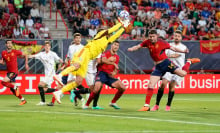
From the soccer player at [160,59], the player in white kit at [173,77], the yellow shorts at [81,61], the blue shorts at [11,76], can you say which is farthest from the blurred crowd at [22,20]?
the yellow shorts at [81,61]

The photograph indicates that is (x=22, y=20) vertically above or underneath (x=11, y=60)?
above

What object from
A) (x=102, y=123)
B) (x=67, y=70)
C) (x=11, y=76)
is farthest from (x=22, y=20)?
(x=102, y=123)

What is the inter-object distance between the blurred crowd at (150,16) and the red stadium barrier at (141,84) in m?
3.63

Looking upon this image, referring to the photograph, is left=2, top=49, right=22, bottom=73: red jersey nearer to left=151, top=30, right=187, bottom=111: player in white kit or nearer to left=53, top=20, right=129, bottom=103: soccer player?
left=53, top=20, right=129, bottom=103: soccer player

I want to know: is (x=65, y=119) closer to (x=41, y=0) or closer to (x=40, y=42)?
(x=40, y=42)

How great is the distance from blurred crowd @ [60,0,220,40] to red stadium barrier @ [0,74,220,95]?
363cm

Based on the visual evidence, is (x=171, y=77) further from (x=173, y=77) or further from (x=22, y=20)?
(x=22, y=20)

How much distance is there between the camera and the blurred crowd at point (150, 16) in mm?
32469

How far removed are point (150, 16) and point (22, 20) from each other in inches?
317

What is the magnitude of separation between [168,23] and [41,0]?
297 inches

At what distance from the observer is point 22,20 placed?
1190 inches

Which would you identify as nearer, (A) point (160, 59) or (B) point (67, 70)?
(B) point (67, 70)

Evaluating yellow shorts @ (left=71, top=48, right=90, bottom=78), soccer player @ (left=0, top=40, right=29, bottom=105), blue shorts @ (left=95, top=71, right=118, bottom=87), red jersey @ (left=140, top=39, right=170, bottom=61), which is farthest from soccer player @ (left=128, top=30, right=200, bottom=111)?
soccer player @ (left=0, top=40, right=29, bottom=105)

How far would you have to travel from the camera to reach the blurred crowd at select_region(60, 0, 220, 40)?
107 ft
